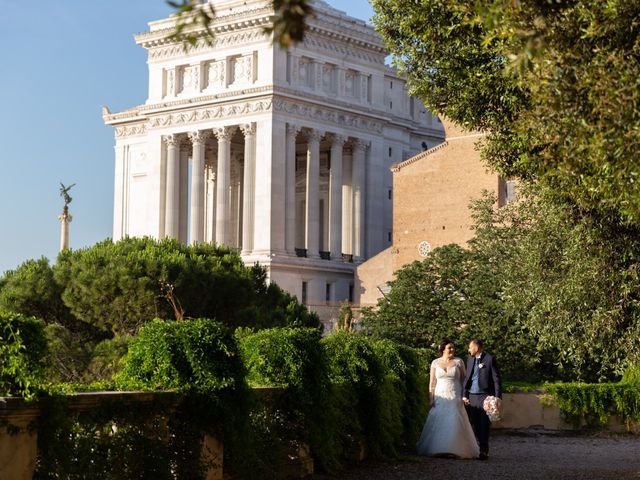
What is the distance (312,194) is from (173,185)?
27.6 ft

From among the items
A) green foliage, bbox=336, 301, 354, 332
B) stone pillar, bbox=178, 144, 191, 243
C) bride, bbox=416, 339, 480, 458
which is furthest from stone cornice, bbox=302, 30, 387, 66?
bride, bbox=416, 339, 480, 458

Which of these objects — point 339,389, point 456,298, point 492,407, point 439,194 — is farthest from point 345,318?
point 339,389

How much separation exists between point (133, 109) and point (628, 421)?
60871 mm

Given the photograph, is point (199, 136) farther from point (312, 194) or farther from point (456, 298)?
point (456, 298)

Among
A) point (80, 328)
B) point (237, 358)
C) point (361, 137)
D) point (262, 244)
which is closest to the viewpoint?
point (237, 358)

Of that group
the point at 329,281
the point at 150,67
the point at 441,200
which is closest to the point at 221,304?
the point at 441,200

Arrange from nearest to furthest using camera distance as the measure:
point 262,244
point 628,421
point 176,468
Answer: point 176,468 → point 628,421 → point 262,244

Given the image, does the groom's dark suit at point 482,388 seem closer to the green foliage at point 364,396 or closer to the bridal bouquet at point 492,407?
the bridal bouquet at point 492,407

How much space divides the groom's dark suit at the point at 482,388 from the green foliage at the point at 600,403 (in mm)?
9587

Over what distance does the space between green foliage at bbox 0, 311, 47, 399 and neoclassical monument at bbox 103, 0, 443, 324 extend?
6090 centimetres

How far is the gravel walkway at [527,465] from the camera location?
16703 mm

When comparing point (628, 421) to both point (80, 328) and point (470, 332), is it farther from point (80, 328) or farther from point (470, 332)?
point (80, 328)

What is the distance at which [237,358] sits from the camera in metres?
13.3

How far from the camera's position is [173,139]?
7694cm
